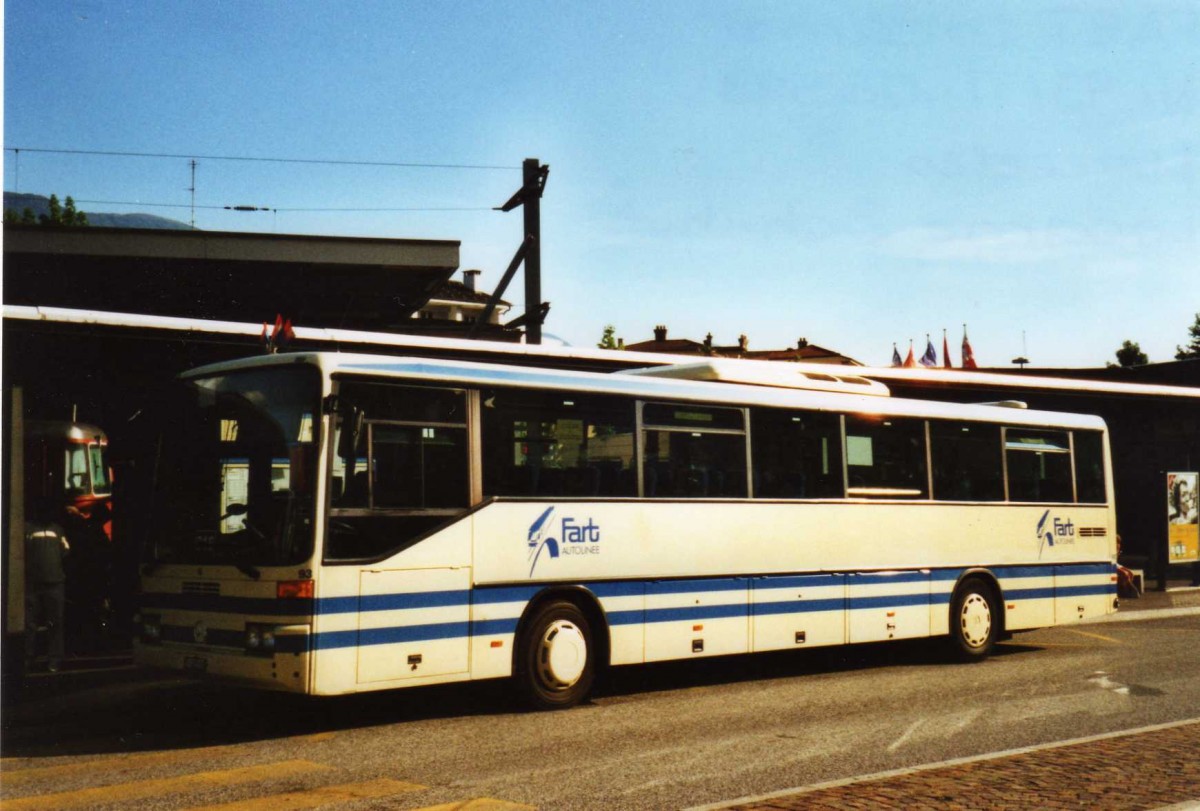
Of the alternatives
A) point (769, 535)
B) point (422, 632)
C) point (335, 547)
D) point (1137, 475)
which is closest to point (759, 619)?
point (769, 535)

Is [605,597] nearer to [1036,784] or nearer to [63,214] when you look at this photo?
[1036,784]

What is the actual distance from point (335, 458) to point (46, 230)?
40.1ft

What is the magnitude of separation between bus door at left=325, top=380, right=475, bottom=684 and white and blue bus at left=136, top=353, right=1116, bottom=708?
19 mm

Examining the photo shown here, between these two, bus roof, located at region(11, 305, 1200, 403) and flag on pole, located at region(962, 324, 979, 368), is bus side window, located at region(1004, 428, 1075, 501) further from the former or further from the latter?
flag on pole, located at region(962, 324, 979, 368)

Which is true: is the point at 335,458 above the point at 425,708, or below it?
above

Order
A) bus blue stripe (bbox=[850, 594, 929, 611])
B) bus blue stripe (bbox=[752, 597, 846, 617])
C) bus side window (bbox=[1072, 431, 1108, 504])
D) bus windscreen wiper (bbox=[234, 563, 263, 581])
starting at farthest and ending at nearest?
1. bus side window (bbox=[1072, 431, 1108, 504])
2. bus blue stripe (bbox=[850, 594, 929, 611])
3. bus blue stripe (bbox=[752, 597, 846, 617])
4. bus windscreen wiper (bbox=[234, 563, 263, 581])

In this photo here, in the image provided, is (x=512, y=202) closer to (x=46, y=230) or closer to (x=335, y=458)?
(x=46, y=230)

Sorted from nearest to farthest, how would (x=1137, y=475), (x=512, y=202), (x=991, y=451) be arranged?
1. (x=991, y=451)
2. (x=512, y=202)
3. (x=1137, y=475)

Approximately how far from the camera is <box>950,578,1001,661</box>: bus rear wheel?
1602 cm

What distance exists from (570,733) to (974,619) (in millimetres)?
7813

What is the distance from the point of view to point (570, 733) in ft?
33.7

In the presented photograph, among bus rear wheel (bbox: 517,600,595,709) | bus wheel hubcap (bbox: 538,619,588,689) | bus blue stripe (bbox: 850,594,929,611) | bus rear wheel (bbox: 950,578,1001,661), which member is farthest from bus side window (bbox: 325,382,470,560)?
bus rear wheel (bbox: 950,578,1001,661)

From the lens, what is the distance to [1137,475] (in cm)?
3144

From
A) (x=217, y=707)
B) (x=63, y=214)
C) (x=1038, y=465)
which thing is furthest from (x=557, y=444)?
(x=63, y=214)
